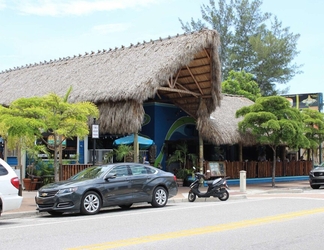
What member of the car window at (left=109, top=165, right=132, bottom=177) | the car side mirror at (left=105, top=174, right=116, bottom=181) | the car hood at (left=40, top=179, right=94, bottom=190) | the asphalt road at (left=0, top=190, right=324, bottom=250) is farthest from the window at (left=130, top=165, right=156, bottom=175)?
the car hood at (left=40, top=179, right=94, bottom=190)

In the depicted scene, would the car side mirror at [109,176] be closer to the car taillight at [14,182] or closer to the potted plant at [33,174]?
the car taillight at [14,182]

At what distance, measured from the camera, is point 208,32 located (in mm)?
23359

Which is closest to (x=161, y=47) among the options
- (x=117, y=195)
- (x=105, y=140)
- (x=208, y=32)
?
(x=208, y=32)

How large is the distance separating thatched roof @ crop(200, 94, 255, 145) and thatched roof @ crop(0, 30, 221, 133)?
84 cm

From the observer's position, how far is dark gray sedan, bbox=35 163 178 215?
46.8ft

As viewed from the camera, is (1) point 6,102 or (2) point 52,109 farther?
→ (1) point 6,102

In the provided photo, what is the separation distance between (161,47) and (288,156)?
17792 millimetres

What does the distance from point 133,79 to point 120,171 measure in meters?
7.03

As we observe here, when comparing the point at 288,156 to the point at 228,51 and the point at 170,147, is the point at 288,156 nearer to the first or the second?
the point at 170,147

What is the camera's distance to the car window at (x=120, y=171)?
15.5m

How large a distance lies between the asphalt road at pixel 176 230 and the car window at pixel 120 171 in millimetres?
1170

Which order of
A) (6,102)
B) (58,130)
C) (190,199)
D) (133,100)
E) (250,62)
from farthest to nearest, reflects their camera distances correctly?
(250,62) → (6,102) → (133,100) → (190,199) → (58,130)

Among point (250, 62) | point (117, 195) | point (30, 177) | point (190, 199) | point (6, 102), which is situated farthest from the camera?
point (250, 62)

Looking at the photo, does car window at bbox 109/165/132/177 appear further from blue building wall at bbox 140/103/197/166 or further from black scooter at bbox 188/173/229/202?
blue building wall at bbox 140/103/197/166
